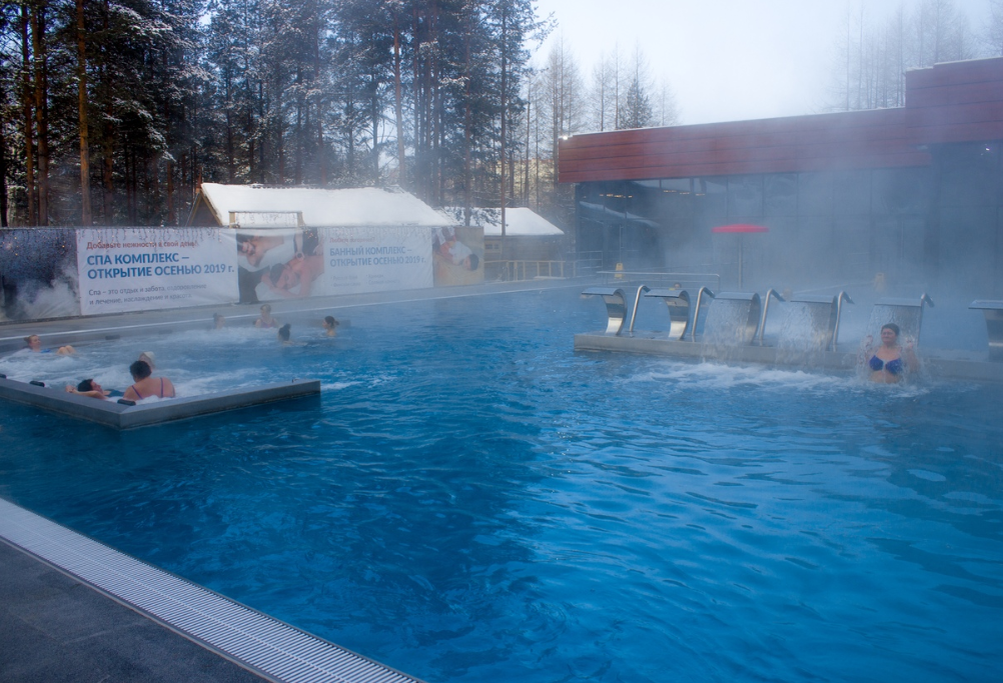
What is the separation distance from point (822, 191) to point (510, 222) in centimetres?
1523

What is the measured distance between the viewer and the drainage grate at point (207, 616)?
131 inches

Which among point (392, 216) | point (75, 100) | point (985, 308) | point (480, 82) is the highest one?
point (480, 82)

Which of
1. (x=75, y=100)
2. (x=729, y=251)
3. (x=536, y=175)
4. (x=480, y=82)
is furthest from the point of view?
(x=536, y=175)

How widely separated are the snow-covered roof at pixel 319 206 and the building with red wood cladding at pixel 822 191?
333 inches

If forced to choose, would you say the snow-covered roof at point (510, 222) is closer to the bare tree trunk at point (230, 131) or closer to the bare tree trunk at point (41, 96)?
the bare tree trunk at point (230, 131)

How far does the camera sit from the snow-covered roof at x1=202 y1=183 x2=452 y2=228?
82.6 feet

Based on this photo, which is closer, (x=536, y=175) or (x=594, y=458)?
(x=594, y=458)

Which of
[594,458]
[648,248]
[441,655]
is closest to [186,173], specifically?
[648,248]

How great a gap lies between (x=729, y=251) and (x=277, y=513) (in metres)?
28.4

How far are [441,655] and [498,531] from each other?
1.73 metres

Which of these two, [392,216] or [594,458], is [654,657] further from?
[392,216]

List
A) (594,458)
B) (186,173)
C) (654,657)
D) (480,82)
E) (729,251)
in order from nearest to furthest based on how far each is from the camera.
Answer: (654,657)
(594,458)
(729,251)
(480,82)
(186,173)

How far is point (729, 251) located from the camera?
32.0 metres

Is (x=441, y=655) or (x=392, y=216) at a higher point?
(x=392, y=216)
